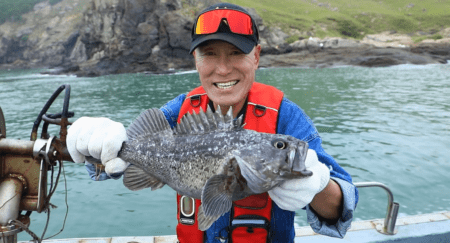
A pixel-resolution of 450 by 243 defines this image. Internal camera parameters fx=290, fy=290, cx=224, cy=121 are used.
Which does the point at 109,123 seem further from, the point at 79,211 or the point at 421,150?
the point at 421,150

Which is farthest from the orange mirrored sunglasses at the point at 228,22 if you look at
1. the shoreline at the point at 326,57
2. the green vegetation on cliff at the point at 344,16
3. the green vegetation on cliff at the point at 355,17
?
the green vegetation on cliff at the point at 355,17

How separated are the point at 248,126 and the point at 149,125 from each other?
96 cm

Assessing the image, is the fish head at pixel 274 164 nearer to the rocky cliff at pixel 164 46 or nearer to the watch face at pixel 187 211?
the watch face at pixel 187 211

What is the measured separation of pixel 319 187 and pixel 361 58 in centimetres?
5900

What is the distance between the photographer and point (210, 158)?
217cm

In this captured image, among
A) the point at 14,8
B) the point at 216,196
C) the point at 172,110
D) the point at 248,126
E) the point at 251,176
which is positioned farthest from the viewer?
the point at 14,8

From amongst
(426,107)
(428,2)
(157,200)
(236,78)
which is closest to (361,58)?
(426,107)

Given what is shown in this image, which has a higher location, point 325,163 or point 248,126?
point 248,126

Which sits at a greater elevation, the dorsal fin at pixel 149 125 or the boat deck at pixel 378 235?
the dorsal fin at pixel 149 125

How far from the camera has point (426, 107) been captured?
18156mm

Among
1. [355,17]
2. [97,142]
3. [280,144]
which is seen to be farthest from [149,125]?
[355,17]

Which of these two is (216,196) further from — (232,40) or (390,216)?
(390,216)

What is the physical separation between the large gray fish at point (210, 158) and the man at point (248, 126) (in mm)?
165

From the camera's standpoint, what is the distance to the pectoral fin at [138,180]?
2465 millimetres
